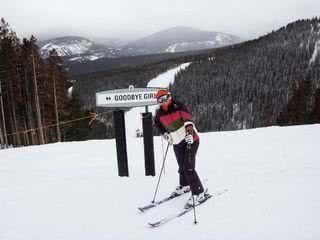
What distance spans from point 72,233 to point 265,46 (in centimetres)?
15251

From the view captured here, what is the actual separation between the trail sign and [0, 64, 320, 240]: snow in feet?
5.90

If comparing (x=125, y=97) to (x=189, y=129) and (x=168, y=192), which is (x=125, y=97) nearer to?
(x=168, y=192)

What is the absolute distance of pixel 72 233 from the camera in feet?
17.1

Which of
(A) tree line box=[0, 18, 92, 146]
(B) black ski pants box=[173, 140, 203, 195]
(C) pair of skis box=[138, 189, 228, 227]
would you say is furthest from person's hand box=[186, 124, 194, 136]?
(A) tree line box=[0, 18, 92, 146]

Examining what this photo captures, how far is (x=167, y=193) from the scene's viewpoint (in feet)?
22.0

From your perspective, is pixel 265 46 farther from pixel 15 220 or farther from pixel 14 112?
pixel 15 220

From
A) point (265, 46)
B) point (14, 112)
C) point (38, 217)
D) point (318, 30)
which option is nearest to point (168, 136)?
point (38, 217)

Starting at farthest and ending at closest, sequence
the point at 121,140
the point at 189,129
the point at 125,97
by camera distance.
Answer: the point at 121,140 < the point at 125,97 < the point at 189,129

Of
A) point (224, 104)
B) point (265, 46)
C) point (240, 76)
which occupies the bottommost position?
point (224, 104)

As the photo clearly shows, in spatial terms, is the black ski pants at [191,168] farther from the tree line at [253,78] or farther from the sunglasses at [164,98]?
the tree line at [253,78]

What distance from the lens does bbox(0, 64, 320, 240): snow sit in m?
4.94

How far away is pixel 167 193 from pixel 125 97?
260 cm

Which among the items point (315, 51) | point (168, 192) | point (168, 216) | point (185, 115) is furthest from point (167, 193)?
point (315, 51)

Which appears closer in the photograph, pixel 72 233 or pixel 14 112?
pixel 72 233
